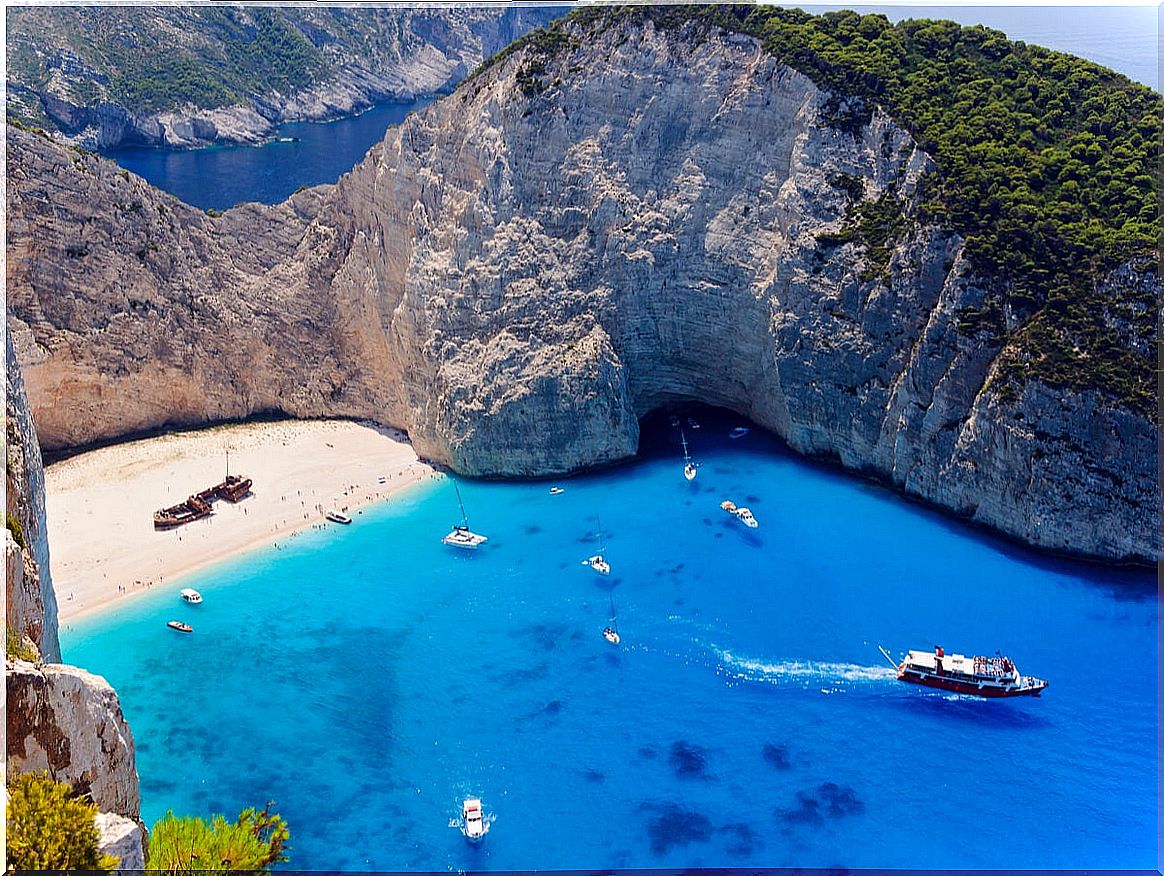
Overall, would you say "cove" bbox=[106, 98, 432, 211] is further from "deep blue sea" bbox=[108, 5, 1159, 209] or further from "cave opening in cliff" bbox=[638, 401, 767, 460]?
"cave opening in cliff" bbox=[638, 401, 767, 460]

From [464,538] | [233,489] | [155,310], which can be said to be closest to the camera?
[464,538]

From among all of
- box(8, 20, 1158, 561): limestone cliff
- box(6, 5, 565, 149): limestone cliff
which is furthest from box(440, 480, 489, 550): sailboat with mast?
box(6, 5, 565, 149): limestone cliff

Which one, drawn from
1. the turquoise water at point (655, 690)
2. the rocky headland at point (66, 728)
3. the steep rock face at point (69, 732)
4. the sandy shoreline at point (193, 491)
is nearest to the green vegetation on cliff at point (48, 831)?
the rocky headland at point (66, 728)

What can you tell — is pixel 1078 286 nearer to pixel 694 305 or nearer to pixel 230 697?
pixel 694 305

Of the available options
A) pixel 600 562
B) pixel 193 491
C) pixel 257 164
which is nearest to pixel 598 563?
pixel 600 562

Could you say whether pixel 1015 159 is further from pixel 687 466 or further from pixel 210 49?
pixel 210 49

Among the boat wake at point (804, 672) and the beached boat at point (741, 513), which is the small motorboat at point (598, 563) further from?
the boat wake at point (804, 672)
